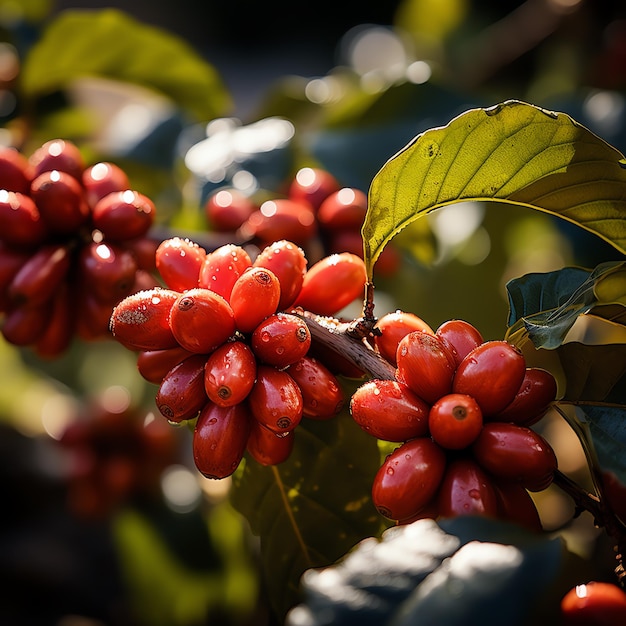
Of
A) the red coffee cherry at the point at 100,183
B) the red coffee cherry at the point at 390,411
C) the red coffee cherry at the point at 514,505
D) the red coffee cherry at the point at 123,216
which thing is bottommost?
the red coffee cherry at the point at 514,505

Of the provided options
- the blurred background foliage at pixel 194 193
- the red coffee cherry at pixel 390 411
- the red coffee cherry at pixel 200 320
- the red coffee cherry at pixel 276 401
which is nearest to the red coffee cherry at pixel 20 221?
the blurred background foliage at pixel 194 193

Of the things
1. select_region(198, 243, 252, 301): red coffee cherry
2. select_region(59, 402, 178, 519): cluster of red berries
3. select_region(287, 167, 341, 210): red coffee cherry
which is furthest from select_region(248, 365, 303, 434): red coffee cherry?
select_region(59, 402, 178, 519): cluster of red berries

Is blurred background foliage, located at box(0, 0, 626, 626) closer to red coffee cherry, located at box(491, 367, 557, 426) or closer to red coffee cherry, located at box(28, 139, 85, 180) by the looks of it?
red coffee cherry, located at box(28, 139, 85, 180)

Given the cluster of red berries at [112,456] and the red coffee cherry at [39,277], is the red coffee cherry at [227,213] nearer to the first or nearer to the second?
the red coffee cherry at [39,277]

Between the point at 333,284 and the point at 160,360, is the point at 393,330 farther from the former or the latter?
the point at 160,360

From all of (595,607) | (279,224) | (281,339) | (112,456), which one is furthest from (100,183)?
(112,456)
